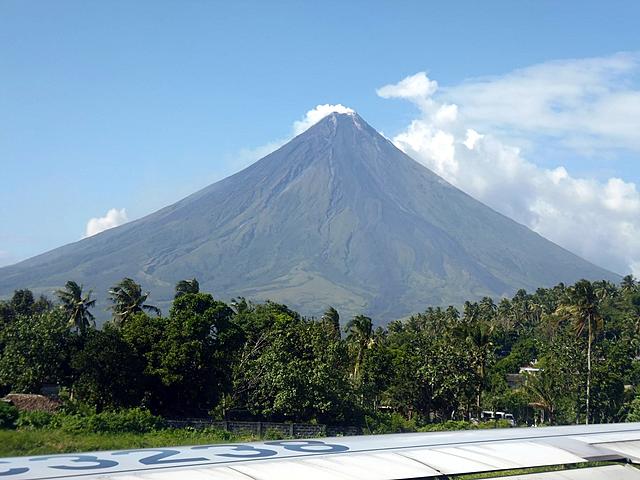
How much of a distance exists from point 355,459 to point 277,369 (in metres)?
24.3

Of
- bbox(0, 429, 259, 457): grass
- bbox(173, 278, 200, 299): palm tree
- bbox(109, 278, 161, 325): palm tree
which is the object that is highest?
bbox(173, 278, 200, 299): palm tree

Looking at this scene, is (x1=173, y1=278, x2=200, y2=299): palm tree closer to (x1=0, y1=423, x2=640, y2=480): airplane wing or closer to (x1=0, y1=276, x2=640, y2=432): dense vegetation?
(x1=0, y1=276, x2=640, y2=432): dense vegetation

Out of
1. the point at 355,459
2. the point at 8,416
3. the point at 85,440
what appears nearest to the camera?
the point at 355,459

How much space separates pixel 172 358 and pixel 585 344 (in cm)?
2918

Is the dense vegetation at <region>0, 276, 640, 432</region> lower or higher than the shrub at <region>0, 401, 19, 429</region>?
higher

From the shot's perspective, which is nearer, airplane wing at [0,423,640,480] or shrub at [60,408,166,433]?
airplane wing at [0,423,640,480]

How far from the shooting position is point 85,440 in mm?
20375

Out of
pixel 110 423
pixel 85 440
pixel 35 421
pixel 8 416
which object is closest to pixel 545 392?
pixel 110 423

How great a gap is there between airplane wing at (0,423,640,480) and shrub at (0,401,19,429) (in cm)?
1629

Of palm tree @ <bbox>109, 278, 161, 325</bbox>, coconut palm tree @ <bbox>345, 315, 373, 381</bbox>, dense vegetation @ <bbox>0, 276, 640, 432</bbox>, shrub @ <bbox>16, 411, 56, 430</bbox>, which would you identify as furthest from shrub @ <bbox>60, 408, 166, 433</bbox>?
palm tree @ <bbox>109, 278, 161, 325</bbox>

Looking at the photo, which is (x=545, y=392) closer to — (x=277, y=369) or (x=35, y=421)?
(x=277, y=369)

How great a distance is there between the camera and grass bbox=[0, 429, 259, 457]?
59.6 ft

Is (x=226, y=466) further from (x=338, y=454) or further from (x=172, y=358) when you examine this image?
(x=172, y=358)

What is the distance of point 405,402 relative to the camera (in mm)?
40812
